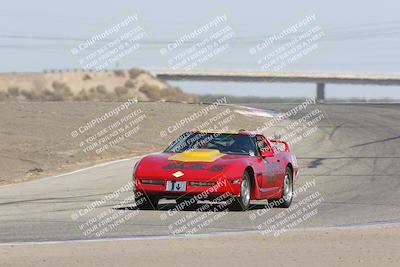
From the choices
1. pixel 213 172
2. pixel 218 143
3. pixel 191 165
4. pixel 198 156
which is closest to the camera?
pixel 213 172

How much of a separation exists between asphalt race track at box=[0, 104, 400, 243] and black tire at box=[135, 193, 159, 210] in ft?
0.70

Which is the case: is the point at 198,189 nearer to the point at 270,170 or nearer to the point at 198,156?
the point at 198,156

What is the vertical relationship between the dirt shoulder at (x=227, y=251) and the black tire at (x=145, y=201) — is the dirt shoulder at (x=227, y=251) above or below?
above

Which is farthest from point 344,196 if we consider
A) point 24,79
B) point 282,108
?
point 24,79

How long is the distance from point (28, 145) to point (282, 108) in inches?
785

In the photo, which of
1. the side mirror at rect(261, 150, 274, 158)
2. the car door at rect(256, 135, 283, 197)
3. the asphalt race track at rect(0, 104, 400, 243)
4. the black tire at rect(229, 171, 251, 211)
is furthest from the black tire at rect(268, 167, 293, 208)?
the black tire at rect(229, 171, 251, 211)

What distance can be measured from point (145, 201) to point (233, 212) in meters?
1.37

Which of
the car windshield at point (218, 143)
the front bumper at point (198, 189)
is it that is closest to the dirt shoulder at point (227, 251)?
the front bumper at point (198, 189)

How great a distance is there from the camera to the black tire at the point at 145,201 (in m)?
15.3

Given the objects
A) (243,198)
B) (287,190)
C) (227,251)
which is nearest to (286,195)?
(287,190)

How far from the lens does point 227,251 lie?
10.5 metres

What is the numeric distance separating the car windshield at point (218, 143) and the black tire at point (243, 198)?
2.39 feet

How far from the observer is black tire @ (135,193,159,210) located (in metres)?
15.3

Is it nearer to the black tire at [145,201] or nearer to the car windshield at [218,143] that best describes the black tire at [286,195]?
the car windshield at [218,143]
